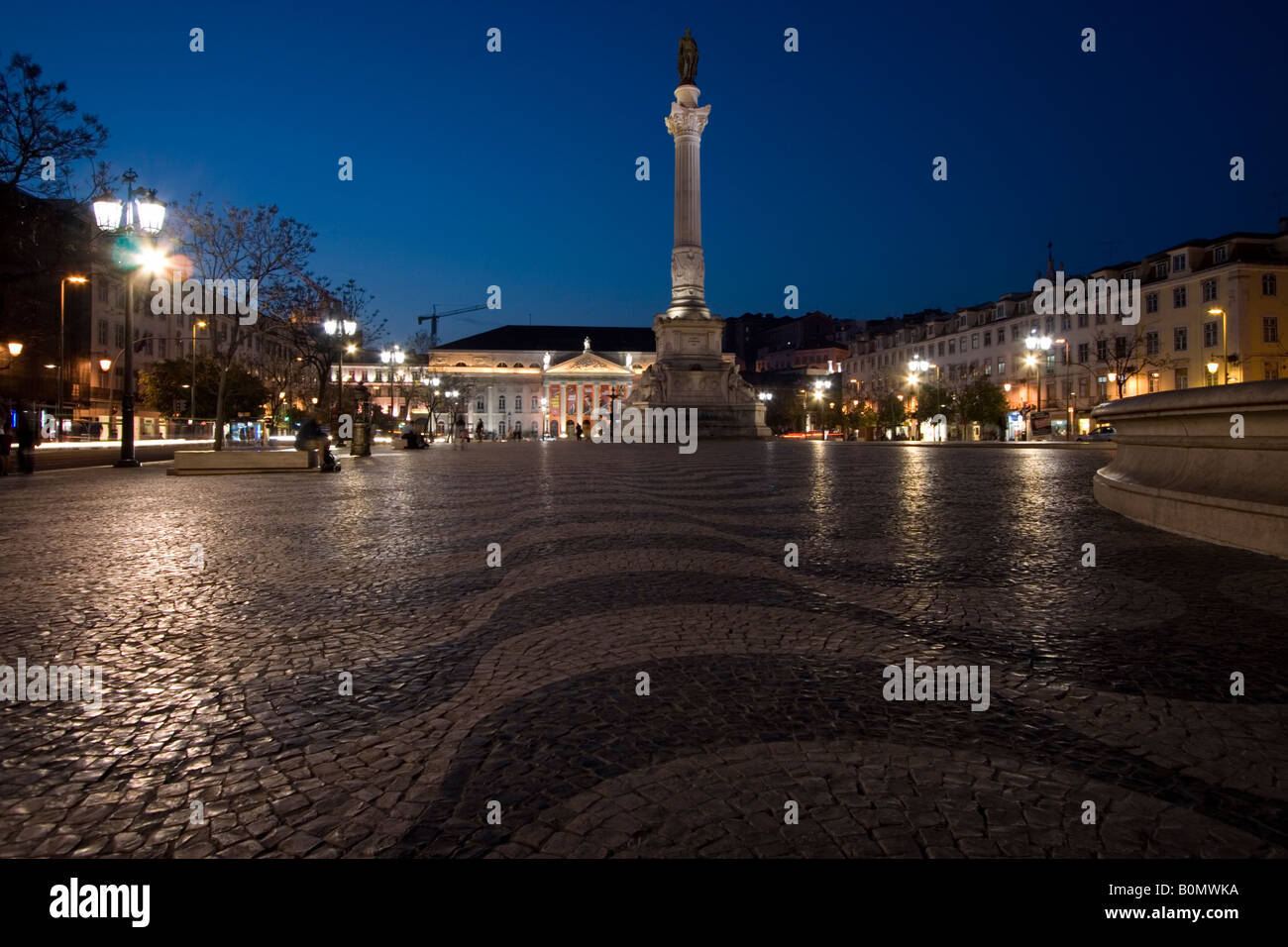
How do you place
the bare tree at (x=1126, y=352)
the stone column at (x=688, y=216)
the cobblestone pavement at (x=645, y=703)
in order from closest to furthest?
the cobblestone pavement at (x=645, y=703)
the stone column at (x=688, y=216)
the bare tree at (x=1126, y=352)

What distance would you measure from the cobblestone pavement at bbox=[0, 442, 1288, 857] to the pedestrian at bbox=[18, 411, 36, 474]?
50.0 ft

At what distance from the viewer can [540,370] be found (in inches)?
5620

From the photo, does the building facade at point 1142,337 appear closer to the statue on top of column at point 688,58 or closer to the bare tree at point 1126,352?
the bare tree at point 1126,352

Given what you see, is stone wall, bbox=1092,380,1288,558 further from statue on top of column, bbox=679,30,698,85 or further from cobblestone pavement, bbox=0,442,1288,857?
statue on top of column, bbox=679,30,698,85

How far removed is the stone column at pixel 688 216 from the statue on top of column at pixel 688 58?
254cm

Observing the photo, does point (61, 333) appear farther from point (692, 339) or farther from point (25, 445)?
point (692, 339)

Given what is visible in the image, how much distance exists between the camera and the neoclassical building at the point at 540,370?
137 m

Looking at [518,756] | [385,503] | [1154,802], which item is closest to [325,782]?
[518,756]

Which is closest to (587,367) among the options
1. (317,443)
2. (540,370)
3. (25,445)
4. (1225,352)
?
(540,370)

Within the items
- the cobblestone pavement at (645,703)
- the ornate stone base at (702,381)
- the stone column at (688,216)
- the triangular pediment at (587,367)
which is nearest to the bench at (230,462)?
the cobblestone pavement at (645,703)

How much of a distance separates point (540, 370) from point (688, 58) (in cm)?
9483

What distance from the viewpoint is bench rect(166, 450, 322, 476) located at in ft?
60.1

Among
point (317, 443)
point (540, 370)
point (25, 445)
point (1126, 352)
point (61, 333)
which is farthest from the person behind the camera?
point (540, 370)

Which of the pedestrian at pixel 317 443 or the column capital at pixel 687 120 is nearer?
the pedestrian at pixel 317 443
